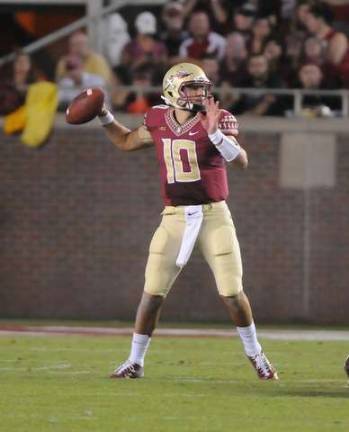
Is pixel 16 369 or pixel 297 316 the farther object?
pixel 297 316

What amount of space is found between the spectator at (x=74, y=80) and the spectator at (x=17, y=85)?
1.12 feet

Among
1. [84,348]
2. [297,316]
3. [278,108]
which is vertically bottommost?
[297,316]

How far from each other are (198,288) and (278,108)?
1993 mm

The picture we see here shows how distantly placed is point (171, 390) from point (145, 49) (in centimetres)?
824

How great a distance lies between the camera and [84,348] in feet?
40.3

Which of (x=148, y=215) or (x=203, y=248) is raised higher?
(x=203, y=248)

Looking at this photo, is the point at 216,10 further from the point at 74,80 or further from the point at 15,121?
the point at 15,121

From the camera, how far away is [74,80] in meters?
16.8

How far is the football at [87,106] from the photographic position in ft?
33.0

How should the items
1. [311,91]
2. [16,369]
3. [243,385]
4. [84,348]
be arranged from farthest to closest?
[311,91] → [84,348] → [16,369] → [243,385]

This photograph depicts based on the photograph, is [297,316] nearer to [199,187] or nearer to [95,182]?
[95,182]

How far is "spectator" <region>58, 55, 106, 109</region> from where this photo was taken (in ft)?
54.6

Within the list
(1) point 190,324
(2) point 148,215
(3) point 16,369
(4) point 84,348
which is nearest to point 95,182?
(2) point 148,215

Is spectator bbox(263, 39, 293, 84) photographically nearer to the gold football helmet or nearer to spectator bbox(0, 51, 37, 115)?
spectator bbox(0, 51, 37, 115)
